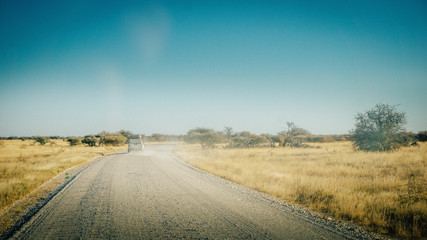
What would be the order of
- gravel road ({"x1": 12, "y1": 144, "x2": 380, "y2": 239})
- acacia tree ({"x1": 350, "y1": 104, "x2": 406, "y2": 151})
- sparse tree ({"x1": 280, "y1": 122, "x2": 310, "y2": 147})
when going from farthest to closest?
sparse tree ({"x1": 280, "y1": 122, "x2": 310, "y2": 147}) < acacia tree ({"x1": 350, "y1": 104, "x2": 406, "y2": 151}) < gravel road ({"x1": 12, "y1": 144, "x2": 380, "y2": 239})

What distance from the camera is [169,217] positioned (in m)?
4.77

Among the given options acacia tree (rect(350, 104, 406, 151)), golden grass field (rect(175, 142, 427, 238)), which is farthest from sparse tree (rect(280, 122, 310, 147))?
golden grass field (rect(175, 142, 427, 238))

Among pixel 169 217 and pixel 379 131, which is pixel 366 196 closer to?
pixel 169 217

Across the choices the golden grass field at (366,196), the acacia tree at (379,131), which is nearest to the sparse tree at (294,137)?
the acacia tree at (379,131)

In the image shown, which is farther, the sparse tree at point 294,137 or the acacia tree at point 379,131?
the sparse tree at point 294,137

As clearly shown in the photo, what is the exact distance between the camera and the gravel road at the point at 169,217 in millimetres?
3918

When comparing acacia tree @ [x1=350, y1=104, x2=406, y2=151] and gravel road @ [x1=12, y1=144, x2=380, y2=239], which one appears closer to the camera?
gravel road @ [x1=12, y1=144, x2=380, y2=239]

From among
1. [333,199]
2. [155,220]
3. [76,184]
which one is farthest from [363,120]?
[76,184]

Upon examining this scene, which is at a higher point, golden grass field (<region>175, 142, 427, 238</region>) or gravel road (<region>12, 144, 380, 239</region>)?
gravel road (<region>12, 144, 380, 239</region>)

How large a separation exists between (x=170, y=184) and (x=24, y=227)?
4807 mm

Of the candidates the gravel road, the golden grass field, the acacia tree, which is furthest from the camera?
the acacia tree

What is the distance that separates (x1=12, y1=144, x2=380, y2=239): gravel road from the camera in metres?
3.92

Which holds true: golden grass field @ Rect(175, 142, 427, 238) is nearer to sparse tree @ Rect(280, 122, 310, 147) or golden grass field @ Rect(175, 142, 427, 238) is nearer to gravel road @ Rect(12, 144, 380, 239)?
gravel road @ Rect(12, 144, 380, 239)

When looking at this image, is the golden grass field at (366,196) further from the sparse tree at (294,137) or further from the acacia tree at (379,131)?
the sparse tree at (294,137)
